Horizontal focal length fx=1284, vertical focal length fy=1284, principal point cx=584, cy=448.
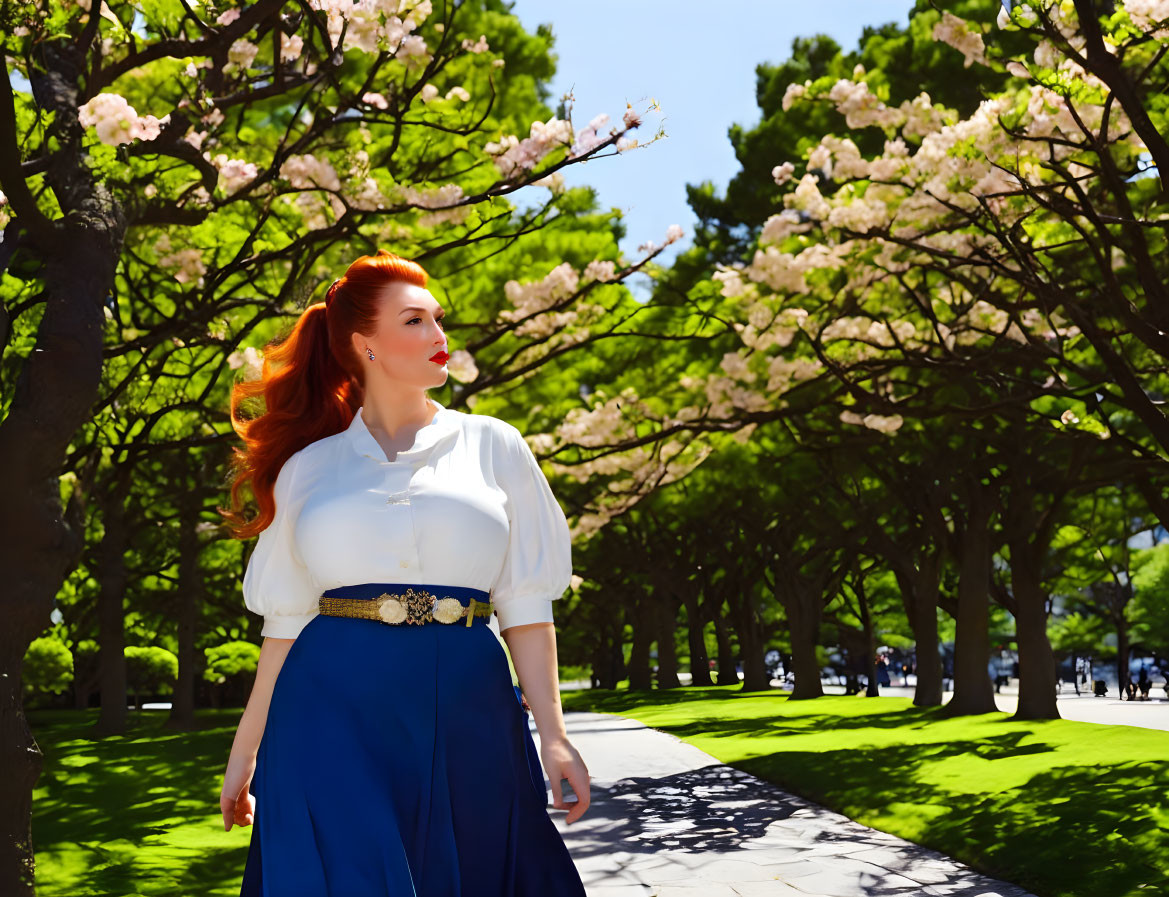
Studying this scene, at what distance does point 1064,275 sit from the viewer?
1445cm

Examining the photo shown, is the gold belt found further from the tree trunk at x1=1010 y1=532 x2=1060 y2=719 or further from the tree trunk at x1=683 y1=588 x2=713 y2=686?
the tree trunk at x1=683 y1=588 x2=713 y2=686

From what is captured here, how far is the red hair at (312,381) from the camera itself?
352 cm

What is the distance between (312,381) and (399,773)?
120 centimetres

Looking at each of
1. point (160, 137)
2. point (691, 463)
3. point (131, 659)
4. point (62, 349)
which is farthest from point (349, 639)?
point (131, 659)

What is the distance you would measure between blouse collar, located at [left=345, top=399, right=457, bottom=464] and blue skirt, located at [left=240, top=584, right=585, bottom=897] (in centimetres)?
38

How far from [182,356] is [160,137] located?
7.32m

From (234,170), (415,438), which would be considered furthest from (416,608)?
(234,170)

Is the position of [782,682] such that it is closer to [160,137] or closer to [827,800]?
[827,800]

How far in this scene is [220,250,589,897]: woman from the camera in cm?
297

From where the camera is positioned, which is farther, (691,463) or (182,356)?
(691,463)

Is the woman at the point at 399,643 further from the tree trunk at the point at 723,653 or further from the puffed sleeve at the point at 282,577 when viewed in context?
the tree trunk at the point at 723,653

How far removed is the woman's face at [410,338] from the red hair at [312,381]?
0.03 m

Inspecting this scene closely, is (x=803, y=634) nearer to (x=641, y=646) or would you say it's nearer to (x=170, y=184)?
(x=641, y=646)

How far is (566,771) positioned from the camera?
307cm
